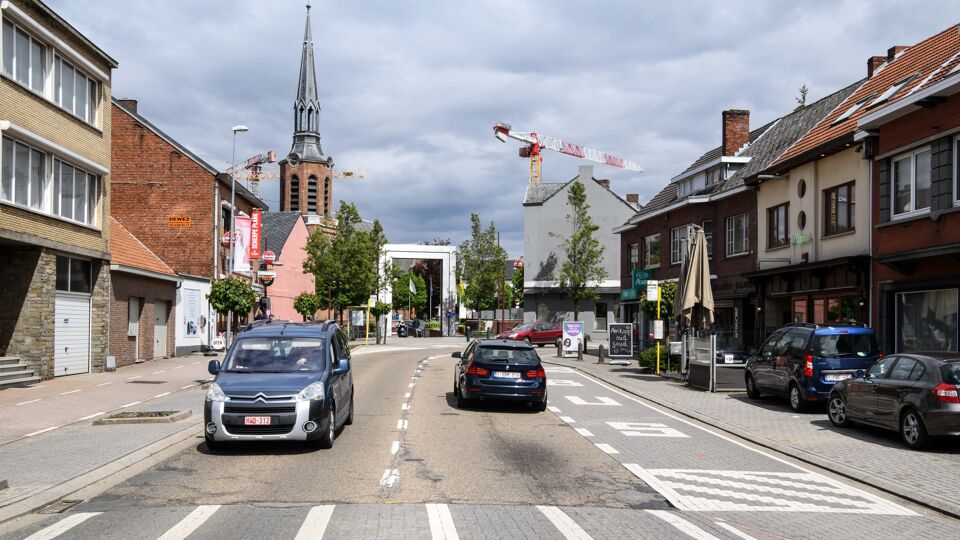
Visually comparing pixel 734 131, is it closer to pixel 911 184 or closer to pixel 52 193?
pixel 911 184

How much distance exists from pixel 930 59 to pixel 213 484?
2205 cm

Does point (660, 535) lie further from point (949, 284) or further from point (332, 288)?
point (332, 288)

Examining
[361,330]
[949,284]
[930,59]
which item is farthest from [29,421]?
[361,330]

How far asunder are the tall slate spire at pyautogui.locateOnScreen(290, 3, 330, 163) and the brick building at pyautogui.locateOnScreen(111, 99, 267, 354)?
54499mm

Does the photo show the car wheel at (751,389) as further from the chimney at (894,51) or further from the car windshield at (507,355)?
the chimney at (894,51)

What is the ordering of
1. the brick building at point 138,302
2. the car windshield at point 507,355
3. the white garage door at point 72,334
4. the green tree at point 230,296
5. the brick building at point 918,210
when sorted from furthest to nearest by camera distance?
1. the green tree at point 230,296
2. the brick building at point 138,302
3. the white garage door at point 72,334
4. the brick building at point 918,210
5. the car windshield at point 507,355

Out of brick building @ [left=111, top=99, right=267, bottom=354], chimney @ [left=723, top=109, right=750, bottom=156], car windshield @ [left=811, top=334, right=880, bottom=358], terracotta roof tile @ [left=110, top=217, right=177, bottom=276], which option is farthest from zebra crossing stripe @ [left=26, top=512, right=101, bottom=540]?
chimney @ [left=723, top=109, right=750, bottom=156]

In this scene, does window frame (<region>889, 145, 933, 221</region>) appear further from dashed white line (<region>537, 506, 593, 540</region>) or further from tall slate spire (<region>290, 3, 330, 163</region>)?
tall slate spire (<region>290, 3, 330, 163</region>)

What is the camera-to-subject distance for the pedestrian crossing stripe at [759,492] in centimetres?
846

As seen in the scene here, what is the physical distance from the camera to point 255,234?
140 ft

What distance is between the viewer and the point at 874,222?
2073cm

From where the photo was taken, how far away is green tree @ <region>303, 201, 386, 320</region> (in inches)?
2047

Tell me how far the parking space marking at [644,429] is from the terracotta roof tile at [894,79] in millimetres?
10662

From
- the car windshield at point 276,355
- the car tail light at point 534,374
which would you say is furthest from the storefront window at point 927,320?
the car windshield at point 276,355
